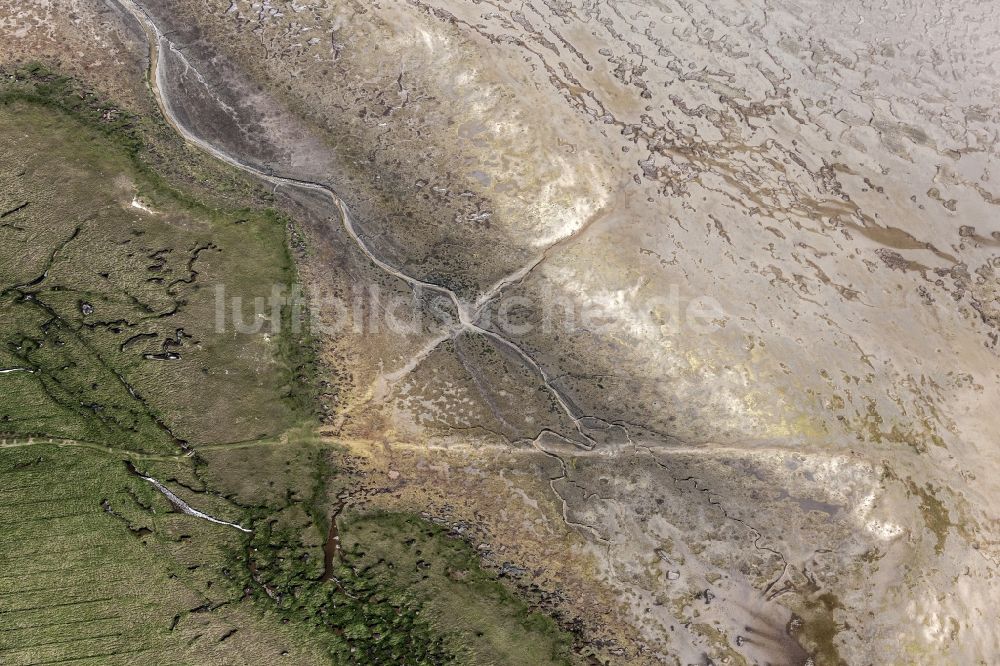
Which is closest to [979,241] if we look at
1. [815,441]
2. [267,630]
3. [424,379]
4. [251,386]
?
[815,441]

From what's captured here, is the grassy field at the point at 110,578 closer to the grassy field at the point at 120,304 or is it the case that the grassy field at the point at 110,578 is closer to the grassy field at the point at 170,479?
the grassy field at the point at 170,479

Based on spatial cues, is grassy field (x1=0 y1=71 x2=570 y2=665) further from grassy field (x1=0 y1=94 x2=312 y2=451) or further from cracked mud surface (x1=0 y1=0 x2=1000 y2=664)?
cracked mud surface (x1=0 y1=0 x2=1000 y2=664)

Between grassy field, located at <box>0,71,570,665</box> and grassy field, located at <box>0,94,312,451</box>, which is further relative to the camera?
grassy field, located at <box>0,94,312,451</box>

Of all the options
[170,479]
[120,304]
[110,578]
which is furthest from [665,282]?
[110,578]

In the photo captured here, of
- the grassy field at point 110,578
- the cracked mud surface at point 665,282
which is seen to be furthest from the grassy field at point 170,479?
the cracked mud surface at point 665,282

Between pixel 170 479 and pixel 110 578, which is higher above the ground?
pixel 170 479

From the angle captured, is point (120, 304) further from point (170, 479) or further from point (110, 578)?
point (110, 578)

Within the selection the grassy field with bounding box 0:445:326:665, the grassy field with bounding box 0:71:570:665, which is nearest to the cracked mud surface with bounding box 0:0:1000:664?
the grassy field with bounding box 0:71:570:665

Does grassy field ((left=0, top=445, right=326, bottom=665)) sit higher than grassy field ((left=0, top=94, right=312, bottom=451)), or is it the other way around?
grassy field ((left=0, top=94, right=312, bottom=451))

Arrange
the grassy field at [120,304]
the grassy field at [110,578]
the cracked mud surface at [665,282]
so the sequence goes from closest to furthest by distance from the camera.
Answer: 1. the grassy field at [110,578]
2. the grassy field at [120,304]
3. the cracked mud surface at [665,282]
